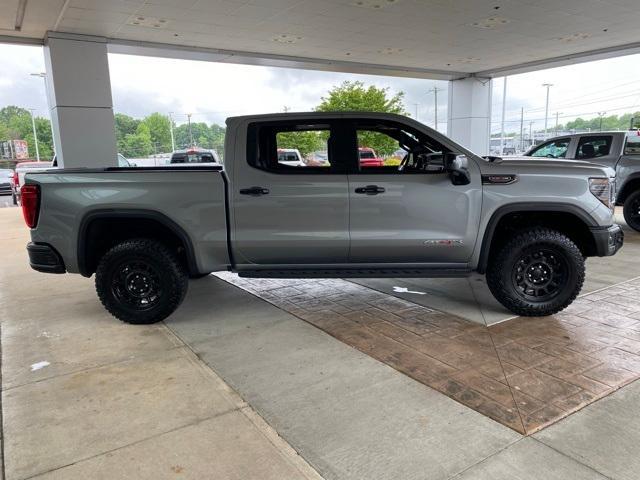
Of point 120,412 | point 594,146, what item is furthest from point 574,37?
point 120,412

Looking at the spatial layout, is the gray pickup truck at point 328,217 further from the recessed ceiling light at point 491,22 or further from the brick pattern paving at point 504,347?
the recessed ceiling light at point 491,22

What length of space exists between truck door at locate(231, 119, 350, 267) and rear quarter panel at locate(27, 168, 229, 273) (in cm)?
22

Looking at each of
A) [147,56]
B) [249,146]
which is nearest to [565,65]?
[147,56]

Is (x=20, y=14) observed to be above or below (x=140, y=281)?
above

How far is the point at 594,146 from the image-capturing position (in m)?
9.12

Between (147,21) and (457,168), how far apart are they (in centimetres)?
1000

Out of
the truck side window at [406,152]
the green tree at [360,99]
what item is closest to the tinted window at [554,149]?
the truck side window at [406,152]

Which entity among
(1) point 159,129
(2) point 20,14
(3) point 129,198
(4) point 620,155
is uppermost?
(1) point 159,129

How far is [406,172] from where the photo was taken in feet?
14.0

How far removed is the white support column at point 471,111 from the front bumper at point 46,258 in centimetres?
1924

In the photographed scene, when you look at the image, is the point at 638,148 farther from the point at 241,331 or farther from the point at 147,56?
the point at 147,56

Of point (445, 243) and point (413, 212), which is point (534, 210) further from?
point (413, 212)

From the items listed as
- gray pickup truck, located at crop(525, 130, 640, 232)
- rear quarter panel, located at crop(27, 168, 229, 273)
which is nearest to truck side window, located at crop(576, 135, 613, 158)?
gray pickup truck, located at crop(525, 130, 640, 232)

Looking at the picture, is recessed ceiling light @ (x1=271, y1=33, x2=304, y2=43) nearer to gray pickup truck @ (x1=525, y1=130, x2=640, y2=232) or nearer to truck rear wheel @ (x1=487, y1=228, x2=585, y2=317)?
gray pickup truck @ (x1=525, y1=130, x2=640, y2=232)
